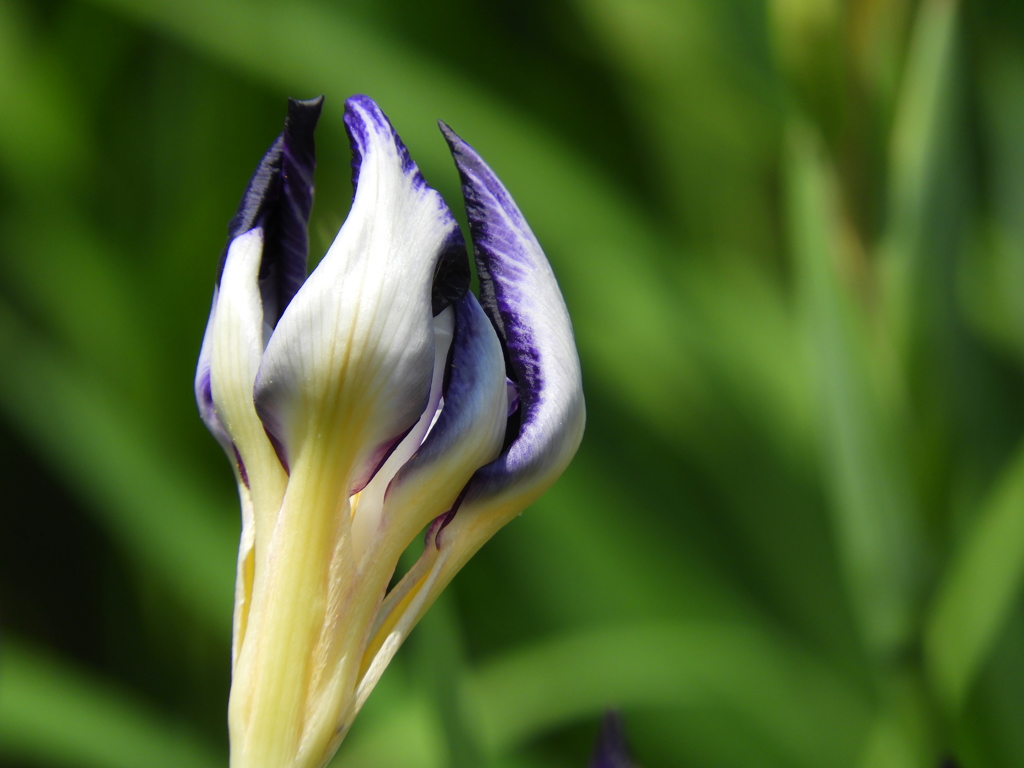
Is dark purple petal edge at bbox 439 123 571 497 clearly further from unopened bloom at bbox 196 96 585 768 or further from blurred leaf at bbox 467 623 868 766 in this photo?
blurred leaf at bbox 467 623 868 766

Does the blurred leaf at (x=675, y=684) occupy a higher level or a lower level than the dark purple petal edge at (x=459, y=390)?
lower

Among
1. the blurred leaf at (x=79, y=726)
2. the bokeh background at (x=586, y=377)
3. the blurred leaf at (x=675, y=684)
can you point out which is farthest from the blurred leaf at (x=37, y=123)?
the blurred leaf at (x=675, y=684)

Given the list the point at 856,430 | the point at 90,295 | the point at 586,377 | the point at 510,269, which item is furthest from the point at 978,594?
the point at 90,295

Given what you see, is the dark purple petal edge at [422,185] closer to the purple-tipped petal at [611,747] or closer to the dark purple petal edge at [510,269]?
the dark purple petal edge at [510,269]

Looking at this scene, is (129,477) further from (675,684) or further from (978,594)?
(978,594)

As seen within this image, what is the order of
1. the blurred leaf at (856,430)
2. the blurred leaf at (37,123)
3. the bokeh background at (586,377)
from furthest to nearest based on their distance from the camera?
1. the blurred leaf at (37,123)
2. the bokeh background at (586,377)
3. the blurred leaf at (856,430)

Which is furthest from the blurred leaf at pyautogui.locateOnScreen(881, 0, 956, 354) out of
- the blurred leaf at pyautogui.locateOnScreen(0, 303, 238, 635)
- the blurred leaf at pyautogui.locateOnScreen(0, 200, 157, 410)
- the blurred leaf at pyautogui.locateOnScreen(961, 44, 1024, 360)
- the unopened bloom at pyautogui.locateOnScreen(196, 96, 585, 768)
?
the blurred leaf at pyautogui.locateOnScreen(0, 200, 157, 410)
